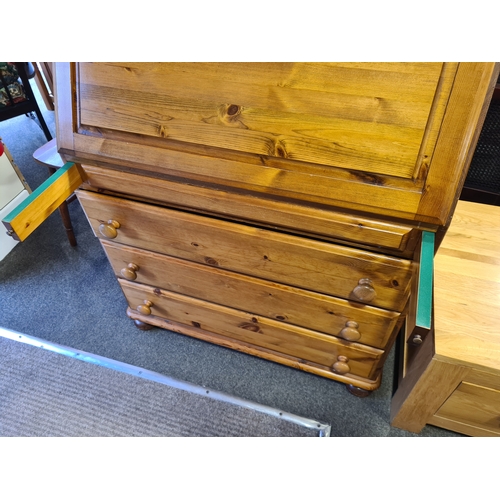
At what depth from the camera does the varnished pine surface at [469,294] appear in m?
0.76

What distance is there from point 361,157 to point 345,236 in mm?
162

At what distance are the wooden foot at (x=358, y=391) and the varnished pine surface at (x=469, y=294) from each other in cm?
46

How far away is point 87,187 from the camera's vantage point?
930 millimetres

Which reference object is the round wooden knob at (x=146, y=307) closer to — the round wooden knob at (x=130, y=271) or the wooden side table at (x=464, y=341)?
the round wooden knob at (x=130, y=271)

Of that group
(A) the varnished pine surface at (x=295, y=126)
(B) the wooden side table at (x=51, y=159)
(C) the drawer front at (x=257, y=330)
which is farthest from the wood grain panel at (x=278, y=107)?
(B) the wooden side table at (x=51, y=159)

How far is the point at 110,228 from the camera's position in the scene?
3.19 feet

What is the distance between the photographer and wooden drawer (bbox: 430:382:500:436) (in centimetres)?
87

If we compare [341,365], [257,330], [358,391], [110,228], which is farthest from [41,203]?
[358,391]

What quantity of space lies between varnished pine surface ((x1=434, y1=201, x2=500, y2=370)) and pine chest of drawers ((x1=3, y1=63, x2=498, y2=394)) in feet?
0.31

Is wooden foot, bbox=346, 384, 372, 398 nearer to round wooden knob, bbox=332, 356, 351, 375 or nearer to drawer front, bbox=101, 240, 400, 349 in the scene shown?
round wooden knob, bbox=332, 356, 351, 375

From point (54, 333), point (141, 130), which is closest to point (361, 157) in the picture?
point (141, 130)

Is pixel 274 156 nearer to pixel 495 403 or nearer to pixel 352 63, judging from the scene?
pixel 352 63

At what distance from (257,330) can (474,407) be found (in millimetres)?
595

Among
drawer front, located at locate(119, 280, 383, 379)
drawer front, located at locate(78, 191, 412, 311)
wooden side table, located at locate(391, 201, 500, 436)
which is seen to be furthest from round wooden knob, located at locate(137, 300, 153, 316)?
wooden side table, located at locate(391, 201, 500, 436)
